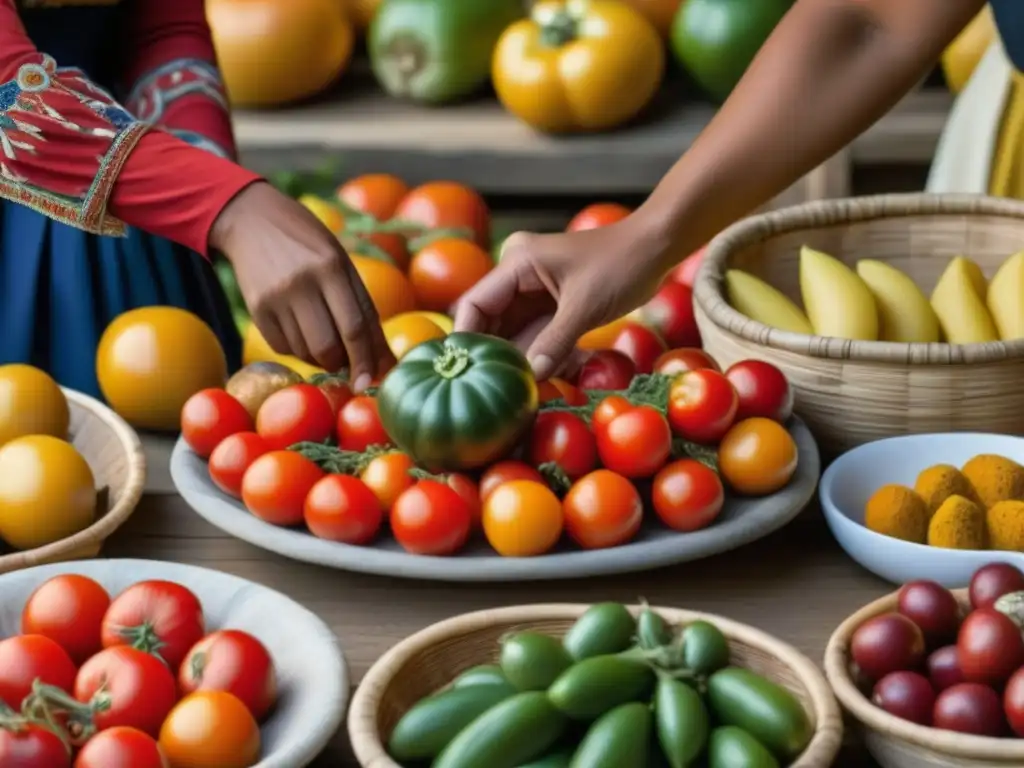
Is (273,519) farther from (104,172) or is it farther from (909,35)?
(909,35)

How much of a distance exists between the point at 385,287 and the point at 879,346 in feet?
2.12

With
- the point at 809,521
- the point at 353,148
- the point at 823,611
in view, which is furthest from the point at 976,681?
the point at 353,148

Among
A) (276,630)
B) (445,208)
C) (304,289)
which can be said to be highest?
(304,289)

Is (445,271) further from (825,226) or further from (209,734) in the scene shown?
(209,734)

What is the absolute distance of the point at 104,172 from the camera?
1536 millimetres

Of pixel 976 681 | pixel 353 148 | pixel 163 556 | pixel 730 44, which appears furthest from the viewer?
pixel 353 148

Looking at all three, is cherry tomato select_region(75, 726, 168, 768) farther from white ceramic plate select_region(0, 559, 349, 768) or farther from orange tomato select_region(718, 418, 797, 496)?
orange tomato select_region(718, 418, 797, 496)

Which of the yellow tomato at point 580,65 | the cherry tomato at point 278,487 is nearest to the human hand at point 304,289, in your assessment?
the cherry tomato at point 278,487

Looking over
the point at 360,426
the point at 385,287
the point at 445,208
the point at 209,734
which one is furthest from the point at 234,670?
the point at 445,208

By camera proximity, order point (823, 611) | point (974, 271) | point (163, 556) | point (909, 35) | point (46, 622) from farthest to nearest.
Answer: point (974, 271) → point (909, 35) → point (163, 556) → point (823, 611) → point (46, 622)

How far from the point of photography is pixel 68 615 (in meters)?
1.08

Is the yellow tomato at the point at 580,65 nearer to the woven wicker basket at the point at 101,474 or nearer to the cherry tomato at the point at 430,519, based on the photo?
the woven wicker basket at the point at 101,474

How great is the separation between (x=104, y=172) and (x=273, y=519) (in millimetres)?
478

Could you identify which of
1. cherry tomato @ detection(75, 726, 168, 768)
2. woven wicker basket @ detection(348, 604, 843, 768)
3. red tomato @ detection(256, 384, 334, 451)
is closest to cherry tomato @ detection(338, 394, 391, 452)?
red tomato @ detection(256, 384, 334, 451)
